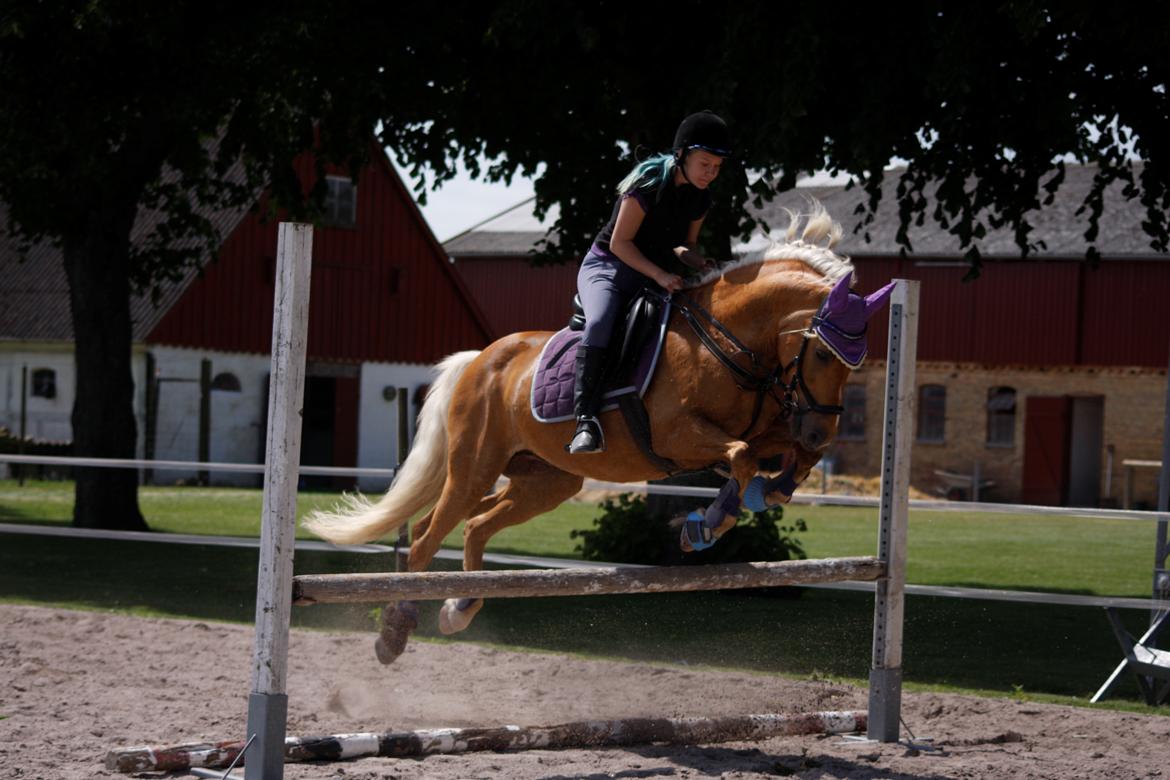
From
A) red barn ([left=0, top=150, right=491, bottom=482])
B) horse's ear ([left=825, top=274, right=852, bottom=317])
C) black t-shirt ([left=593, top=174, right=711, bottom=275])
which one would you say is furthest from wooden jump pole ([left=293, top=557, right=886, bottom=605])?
red barn ([left=0, top=150, right=491, bottom=482])

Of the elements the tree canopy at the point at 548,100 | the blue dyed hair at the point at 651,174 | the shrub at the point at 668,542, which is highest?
the tree canopy at the point at 548,100

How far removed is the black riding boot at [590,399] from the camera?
5.77 meters

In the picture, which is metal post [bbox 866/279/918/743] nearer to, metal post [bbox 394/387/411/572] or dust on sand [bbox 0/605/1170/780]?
dust on sand [bbox 0/605/1170/780]

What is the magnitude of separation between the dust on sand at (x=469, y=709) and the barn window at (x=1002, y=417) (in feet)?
89.6

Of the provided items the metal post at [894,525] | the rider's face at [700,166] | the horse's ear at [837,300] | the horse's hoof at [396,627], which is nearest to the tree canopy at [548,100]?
the metal post at [894,525]

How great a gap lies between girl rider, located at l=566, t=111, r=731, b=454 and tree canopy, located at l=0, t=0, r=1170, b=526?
443 centimetres

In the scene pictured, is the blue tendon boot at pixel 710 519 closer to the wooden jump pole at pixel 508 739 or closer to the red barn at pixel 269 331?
the wooden jump pole at pixel 508 739

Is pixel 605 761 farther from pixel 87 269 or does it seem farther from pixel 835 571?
pixel 87 269

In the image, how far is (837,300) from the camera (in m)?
5.34

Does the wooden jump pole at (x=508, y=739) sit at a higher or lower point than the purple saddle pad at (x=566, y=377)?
lower

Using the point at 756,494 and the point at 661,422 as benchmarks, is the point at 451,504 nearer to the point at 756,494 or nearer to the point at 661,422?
the point at 661,422

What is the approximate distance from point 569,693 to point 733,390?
2465 millimetres

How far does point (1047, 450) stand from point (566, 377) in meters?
29.5

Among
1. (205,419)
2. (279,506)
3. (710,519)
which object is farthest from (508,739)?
(205,419)
